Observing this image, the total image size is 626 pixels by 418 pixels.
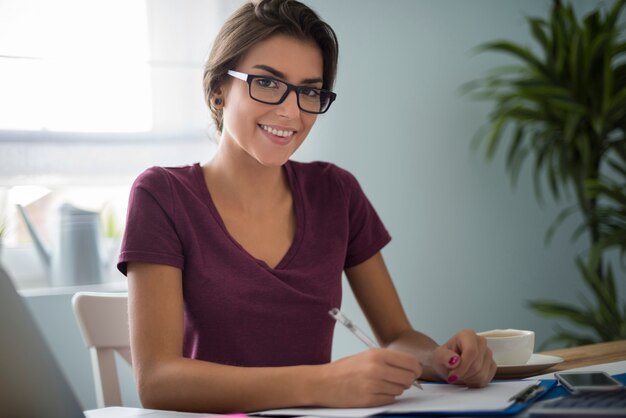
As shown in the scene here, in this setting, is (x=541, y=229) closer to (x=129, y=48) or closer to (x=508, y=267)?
(x=508, y=267)

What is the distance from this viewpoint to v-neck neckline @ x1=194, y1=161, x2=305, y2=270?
1.35 metres

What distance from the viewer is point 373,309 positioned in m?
1.52

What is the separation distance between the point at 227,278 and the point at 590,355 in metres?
0.66

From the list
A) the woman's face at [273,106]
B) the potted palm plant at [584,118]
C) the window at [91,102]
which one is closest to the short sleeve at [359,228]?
the woman's face at [273,106]

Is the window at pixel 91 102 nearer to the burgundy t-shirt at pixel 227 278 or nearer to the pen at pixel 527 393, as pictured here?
the burgundy t-shirt at pixel 227 278

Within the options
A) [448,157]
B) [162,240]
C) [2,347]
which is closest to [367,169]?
[448,157]

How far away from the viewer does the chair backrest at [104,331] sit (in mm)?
1459

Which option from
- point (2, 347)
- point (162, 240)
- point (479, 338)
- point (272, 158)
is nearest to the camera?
point (2, 347)

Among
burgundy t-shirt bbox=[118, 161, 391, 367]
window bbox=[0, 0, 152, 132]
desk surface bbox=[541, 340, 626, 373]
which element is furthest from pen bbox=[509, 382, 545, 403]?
window bbox=[0, 0, 152, 132]

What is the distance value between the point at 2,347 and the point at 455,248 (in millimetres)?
2681

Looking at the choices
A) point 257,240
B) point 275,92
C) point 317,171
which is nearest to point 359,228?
point 317,171

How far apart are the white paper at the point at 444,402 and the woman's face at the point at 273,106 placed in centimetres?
53

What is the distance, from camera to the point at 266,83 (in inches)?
53.2

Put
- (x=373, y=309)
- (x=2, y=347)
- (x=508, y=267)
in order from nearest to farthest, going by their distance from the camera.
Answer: (x=2, y=347) → (x=373, y=309) → (x=508, y=267)
